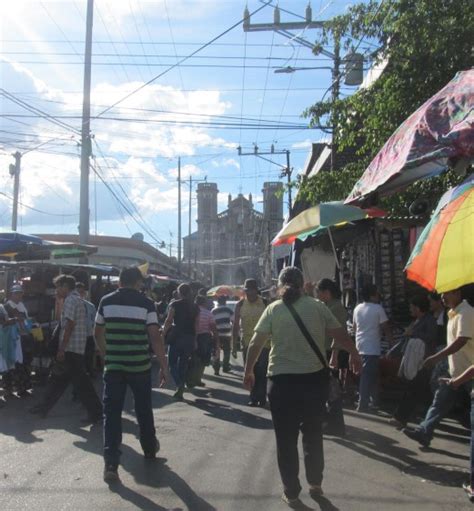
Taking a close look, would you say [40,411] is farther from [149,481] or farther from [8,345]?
[149,481]

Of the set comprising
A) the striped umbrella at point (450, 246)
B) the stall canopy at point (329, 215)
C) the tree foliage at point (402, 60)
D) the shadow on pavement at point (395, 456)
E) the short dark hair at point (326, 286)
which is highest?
the tree foliage at point (402, 60)

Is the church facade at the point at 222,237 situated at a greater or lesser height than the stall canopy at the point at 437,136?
greater

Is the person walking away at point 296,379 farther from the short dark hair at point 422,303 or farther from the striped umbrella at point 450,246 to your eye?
the short dark hair at point 422,303

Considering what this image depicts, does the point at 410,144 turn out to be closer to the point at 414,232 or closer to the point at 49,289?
the point at 414,232

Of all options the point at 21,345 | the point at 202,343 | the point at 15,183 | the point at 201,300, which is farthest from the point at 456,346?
the point at 15,183

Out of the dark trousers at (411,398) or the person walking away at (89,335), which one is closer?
the dark trousers at (411,398)

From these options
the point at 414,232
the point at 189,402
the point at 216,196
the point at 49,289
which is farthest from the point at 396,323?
the point at 216,196

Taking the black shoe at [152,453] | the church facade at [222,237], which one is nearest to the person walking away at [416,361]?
the black shoe at [152,453]

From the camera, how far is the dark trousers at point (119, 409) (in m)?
5.70

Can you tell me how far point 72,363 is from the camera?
8141mm

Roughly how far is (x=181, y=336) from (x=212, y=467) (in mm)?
4104

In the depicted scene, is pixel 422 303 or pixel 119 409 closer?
pixel 119 409

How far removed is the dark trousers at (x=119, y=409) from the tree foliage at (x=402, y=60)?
543 cm

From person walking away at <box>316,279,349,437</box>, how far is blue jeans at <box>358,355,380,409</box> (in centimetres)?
55
